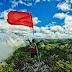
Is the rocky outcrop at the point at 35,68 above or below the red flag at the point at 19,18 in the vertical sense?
below

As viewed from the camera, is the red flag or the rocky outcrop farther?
the rocky outcrop

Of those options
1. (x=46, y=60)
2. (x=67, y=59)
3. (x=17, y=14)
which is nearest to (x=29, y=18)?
(x=17, y=14)

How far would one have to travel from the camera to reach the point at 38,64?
18.5 metres

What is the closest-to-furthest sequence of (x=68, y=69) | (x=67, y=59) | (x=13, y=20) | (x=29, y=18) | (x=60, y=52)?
(x=13, y=20)
(x=29, y=18)
(x=68, y=69)
(x=67, y=59)
(x=60, y=52)

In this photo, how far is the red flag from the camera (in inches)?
429

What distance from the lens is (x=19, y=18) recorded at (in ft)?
36.8

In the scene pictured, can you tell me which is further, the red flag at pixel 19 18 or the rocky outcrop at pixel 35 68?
the rocky outcrop at pixel 35 68

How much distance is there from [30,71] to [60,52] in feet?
36.3

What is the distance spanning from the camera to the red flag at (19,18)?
10888 mm

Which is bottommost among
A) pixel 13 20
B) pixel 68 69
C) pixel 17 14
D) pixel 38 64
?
pixel 68 69

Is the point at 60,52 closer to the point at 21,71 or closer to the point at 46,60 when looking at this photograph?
the point at 46,60

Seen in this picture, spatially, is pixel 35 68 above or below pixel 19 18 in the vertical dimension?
below

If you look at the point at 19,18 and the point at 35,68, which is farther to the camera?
the point at 35,68

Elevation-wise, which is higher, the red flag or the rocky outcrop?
the red flag
